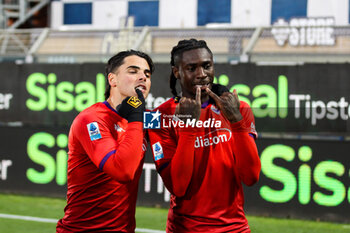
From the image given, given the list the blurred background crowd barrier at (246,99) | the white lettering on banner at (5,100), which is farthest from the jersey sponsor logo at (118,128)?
the white lettering on banner at (5,100)

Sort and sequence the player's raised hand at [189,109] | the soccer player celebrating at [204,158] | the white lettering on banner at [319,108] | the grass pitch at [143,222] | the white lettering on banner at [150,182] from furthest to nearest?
1. the white lettering on banner at [150,182]
2. the white lettering on banner at [319,108]
3. the grass pitch at [143,222]
4. the soccer player celebrating at [204,158]
5. the player's raised hand at [189,109]

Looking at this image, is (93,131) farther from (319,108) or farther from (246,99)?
(319,108)

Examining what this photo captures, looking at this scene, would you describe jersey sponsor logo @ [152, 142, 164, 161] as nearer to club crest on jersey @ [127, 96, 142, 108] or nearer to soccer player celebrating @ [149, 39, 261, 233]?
soccer player celebrating @ [149, 39, 261, 233]

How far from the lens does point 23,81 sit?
31.1ft

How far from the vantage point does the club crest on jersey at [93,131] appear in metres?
3.18

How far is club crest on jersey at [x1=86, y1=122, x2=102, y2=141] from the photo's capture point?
3.18 meters

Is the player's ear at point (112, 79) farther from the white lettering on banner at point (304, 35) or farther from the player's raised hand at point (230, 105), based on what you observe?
the white lettering on banner at point (304, 35)

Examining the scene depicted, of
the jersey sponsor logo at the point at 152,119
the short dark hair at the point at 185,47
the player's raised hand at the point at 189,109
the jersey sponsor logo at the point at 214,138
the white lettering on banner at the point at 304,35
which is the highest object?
the white lettering on banner at the point at 304,35

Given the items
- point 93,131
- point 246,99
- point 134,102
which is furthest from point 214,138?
point 246,99

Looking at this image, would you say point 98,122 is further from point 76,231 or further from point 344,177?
point 344,177

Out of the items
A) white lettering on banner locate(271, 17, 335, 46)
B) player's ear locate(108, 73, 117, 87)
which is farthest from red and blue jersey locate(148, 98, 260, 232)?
white lettering on banner locate(271, 17, 335, 46)

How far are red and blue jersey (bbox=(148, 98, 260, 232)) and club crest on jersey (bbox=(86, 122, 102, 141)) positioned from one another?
36cm

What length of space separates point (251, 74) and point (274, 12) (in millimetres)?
12752

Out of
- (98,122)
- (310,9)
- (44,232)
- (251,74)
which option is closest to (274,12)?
(310,9)
